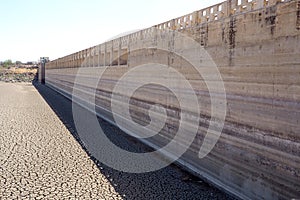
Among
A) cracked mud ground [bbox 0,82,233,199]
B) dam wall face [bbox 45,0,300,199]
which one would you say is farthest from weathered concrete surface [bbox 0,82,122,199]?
dam wall face [bbox 45,0,300,199]

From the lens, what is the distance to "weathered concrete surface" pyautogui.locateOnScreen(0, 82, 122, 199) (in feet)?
14.0

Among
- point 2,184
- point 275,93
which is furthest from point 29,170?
point 275,93

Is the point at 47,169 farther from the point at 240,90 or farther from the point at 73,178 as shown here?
the point at 240,90

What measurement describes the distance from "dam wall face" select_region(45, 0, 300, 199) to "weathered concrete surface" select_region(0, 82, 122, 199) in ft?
5.72

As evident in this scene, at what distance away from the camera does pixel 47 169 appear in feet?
17.4

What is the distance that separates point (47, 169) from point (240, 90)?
3.66 meters

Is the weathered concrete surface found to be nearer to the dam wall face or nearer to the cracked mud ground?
the cracked mud ground

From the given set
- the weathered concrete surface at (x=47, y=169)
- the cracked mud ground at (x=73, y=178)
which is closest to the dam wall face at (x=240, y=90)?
the cracked mud ground at (x=73, y=178)

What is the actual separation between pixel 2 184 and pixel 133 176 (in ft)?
6.82

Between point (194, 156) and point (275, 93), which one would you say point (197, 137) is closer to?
point (194, 156)

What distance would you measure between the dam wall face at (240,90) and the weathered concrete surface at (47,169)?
1.74 m

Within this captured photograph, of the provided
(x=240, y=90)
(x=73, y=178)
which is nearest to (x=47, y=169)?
(x=73, y=178)

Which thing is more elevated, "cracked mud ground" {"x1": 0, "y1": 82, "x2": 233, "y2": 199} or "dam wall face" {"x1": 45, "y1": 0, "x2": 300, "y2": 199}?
"dam wall face" {"x1": 45, "y1": 0, "x2": 300, "y2": 199}

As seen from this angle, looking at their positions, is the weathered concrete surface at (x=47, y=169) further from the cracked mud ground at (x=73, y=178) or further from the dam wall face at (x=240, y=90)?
the dam wall face at (x=240, y=90)
